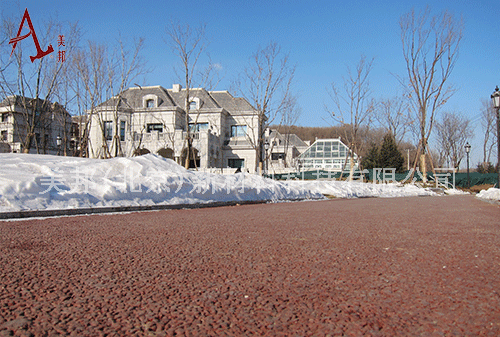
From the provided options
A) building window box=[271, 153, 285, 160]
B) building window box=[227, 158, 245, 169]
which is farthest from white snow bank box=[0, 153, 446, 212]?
building window box=[271, 153, 285, 160]

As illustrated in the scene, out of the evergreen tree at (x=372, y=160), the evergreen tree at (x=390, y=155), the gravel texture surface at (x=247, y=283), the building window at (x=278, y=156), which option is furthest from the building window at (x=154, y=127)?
the gravel texture surface at (x=247, y=283)

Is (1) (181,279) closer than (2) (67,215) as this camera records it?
Yes

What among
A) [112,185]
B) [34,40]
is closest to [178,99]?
[34,40]

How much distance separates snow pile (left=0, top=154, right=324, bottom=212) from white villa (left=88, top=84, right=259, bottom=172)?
19.0 meters

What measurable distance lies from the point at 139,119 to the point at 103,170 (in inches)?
1007

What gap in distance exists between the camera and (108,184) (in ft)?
31.0

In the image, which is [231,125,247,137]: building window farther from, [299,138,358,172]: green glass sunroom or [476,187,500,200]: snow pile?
[476,187,500,200]: snow pile

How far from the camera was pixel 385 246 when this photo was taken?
4508mm

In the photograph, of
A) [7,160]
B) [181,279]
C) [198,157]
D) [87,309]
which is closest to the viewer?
[87,309]

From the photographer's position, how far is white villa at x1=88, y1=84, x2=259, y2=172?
3156 cm

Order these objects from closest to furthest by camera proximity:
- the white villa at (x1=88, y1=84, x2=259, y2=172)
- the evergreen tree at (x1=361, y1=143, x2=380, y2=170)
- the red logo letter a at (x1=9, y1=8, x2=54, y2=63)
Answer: the red logo letter a at (x1=9, y1=8, x2=54, y2=63)
the white villa at (x1=88, y1=84, x2=259, y2=172)
the evergreen tree at (x1=361, y1=143, x2=380, y2=170)

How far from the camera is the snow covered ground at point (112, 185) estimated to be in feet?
26.0

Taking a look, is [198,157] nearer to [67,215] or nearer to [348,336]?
[67,215]

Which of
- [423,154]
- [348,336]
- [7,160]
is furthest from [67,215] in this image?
[423,154]
